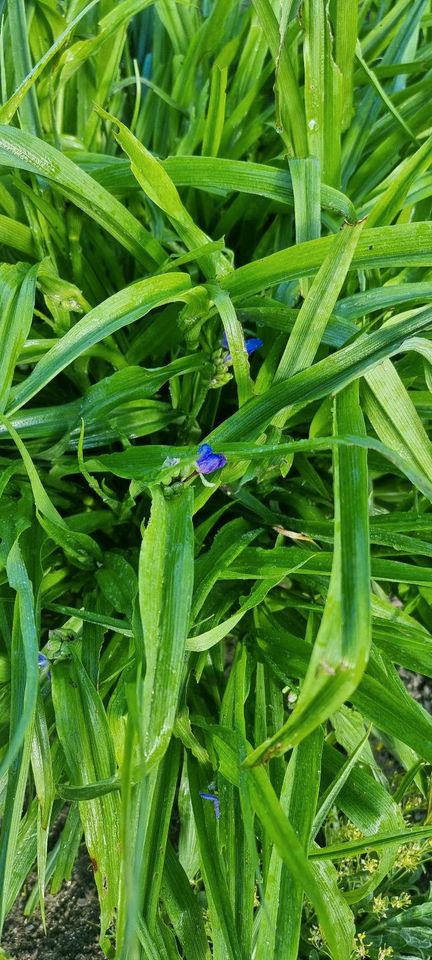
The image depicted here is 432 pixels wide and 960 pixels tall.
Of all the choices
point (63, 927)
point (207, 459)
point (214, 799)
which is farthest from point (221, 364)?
point (63, 927)

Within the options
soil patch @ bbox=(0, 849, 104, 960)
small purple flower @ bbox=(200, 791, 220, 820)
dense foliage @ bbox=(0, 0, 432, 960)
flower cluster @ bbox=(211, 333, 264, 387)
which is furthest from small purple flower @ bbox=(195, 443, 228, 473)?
soil patch @ bbox=(0, 849, 104, 960)

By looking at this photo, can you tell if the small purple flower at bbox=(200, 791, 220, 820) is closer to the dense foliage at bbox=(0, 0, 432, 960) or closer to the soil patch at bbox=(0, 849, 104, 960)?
the dense foliage at bbox=(0, 0, 432, 960)

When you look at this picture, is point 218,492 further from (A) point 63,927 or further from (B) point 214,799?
(A) point 63,927

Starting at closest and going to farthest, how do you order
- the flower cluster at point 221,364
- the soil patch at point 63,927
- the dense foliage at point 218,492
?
1. the dense foliage at point 218,492
2. the flower cluster at point 221,364
3. the soil patch at point 63,927

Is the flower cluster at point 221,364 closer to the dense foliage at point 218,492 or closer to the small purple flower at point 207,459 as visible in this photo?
the dense foliage at point 218,492

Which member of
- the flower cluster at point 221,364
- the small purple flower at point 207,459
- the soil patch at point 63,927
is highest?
the flower cluster at point 221,364

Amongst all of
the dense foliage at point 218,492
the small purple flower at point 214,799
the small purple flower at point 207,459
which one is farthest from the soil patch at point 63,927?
the small purple flower at point 207,459

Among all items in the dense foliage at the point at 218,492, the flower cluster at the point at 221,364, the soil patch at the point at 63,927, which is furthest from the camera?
the soil patch at the point at 63,927

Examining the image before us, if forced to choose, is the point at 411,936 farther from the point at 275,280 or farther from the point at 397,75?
the point at 397,75

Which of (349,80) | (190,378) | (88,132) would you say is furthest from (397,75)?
(190,378)
